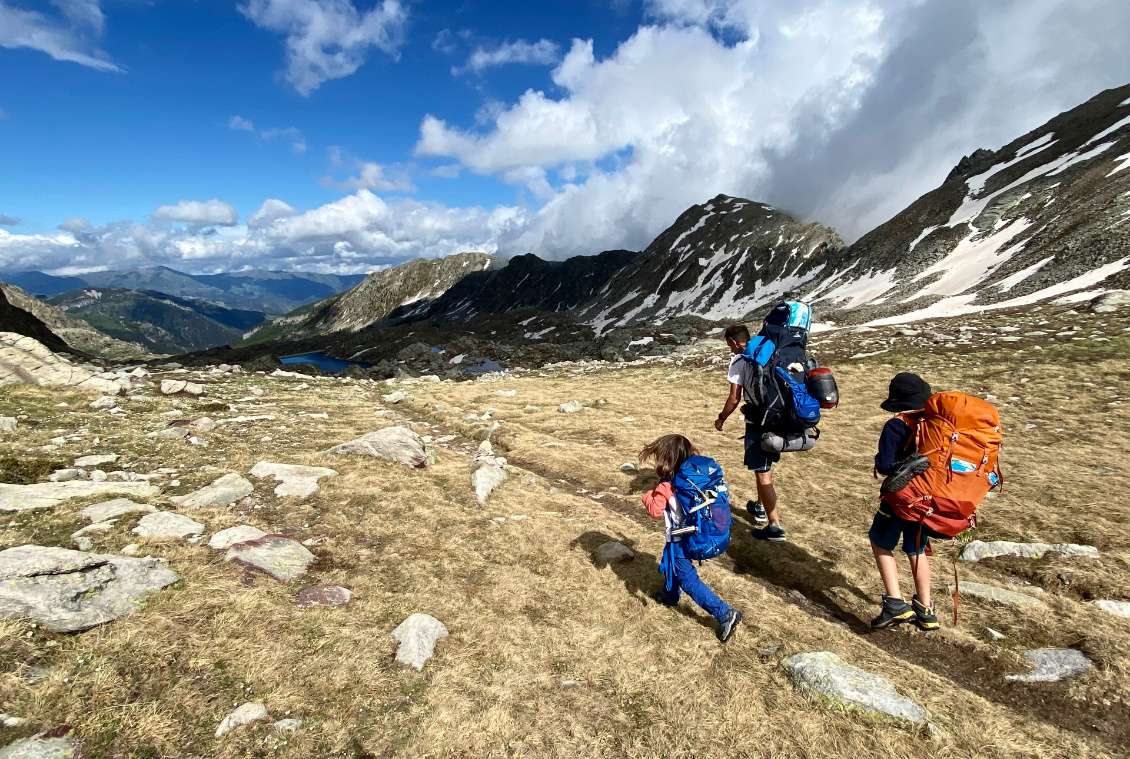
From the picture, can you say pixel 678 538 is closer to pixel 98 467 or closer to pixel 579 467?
pixel 579 467

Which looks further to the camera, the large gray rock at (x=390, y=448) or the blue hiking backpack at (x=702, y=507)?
the large gray rock at (x=390, y=448)

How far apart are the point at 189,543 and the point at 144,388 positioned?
1674 centimetres

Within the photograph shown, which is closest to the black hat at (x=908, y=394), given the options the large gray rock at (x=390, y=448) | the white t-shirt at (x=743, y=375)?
the white t-shirt at (x=743, y=375)

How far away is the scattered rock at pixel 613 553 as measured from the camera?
29.7ft

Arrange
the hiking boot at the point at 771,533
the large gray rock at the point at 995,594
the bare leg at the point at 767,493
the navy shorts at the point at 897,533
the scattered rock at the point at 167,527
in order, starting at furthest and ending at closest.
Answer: the hiking boot at the point at 771,533 → the bare leg at the point at 767,493 → the scattered rock at the point at 167,527 → the large gray rock at the point at 995,594 → the navy shorts at the point at 897,533

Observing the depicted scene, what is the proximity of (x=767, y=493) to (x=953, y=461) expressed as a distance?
3.93 metres

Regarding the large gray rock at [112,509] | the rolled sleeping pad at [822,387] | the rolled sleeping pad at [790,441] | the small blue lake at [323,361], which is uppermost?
the rolled sleeping pad at [822,387]

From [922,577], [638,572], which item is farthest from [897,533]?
[638,572]

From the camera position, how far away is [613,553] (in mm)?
9250

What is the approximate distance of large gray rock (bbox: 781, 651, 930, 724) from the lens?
5.27 m

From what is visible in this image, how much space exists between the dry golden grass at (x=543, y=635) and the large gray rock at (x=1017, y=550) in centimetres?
34

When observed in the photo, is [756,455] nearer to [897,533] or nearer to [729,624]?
[897,533]

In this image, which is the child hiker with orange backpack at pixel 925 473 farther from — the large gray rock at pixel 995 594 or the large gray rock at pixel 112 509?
the large gray rock at pixel 112 509

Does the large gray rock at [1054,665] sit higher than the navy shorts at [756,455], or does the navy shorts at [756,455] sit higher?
the navy shorts at [756,455]
